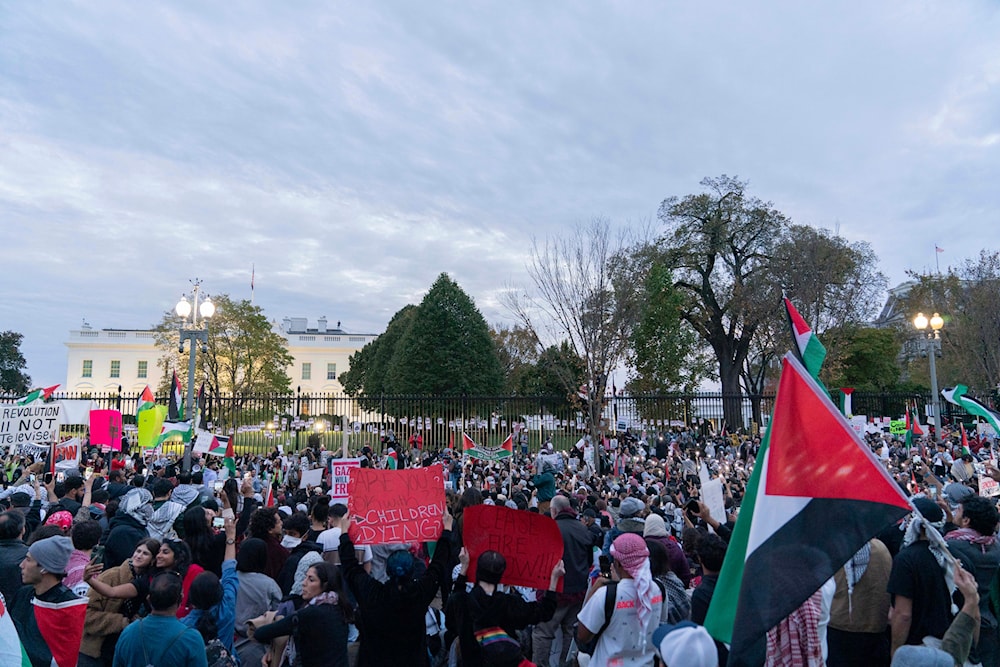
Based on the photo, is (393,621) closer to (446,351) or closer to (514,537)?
(514,537)

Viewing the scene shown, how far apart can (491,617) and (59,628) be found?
2.90 m

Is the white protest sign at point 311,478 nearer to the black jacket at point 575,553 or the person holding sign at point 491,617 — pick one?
the black jacket at point 575,553

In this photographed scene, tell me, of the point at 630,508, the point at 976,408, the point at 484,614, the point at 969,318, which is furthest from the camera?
the point at 969,318

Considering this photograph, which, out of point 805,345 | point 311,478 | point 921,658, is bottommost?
point 311,478

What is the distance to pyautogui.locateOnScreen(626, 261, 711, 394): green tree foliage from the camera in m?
39.8

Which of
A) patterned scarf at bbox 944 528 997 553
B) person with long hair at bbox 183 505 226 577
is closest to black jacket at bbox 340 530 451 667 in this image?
person with long hair at bbox 183 505 226 577

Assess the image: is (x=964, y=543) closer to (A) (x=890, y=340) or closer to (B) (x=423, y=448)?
(B) (x=423, y=448)

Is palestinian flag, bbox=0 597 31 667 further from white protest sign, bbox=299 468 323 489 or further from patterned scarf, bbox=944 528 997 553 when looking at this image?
white protest sign, bbox=299 468 323 489

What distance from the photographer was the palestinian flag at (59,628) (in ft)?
15.1

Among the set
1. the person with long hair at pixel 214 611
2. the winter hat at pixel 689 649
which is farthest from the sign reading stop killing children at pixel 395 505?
the winter hat at pixel 689 649

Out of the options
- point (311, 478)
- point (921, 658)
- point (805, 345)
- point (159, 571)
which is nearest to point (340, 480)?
point (159, 571)

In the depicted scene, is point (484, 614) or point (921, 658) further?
point (484, 614)

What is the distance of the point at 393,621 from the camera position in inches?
190

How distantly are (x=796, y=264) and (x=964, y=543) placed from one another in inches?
1459
